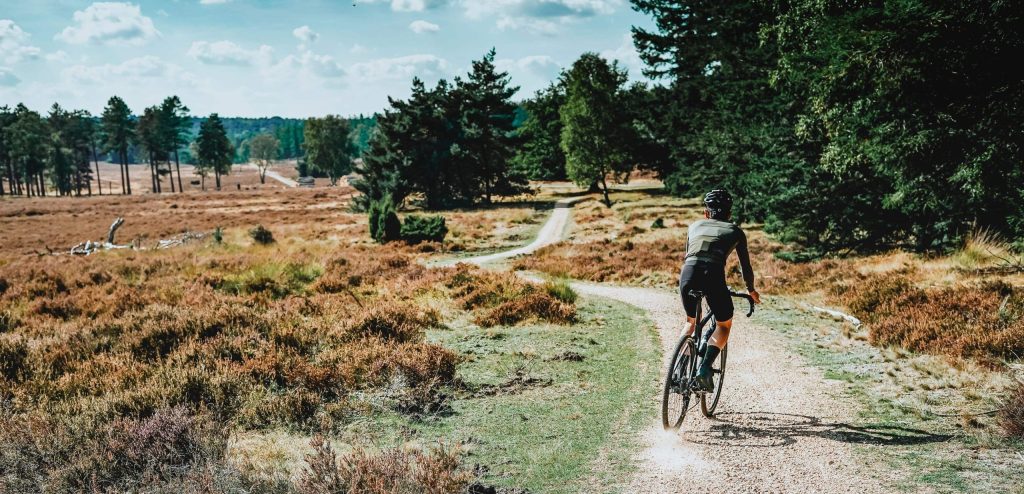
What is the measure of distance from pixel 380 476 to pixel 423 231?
2360 cm

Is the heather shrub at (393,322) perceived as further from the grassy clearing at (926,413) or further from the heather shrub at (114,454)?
the grassy clearing at (926,413)

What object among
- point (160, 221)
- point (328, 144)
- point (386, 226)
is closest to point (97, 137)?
point (328, 144)

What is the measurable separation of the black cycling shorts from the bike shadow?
120cm

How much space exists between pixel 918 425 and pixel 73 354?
11159 mm

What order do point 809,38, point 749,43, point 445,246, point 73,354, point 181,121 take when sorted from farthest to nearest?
point 181,121 < point 749,43 < point 445,246 < point 809,38 < point 73,354

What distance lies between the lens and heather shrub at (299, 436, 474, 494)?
436 centimetres

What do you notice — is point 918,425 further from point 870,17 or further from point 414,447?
point 870,17

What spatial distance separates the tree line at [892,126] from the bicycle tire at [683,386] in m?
8.84

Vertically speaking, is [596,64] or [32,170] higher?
[596,64]

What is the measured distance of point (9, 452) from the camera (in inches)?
200

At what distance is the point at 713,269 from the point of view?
5375 millimetres

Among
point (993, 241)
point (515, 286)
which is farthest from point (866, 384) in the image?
point (993, 241)

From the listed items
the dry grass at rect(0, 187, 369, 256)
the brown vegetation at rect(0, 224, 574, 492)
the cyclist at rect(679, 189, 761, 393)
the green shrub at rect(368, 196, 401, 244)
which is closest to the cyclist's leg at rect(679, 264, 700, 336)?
the cyclist at rect(679, 189, 761, 393)

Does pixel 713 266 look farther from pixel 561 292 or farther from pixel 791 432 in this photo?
pixel 561 292
